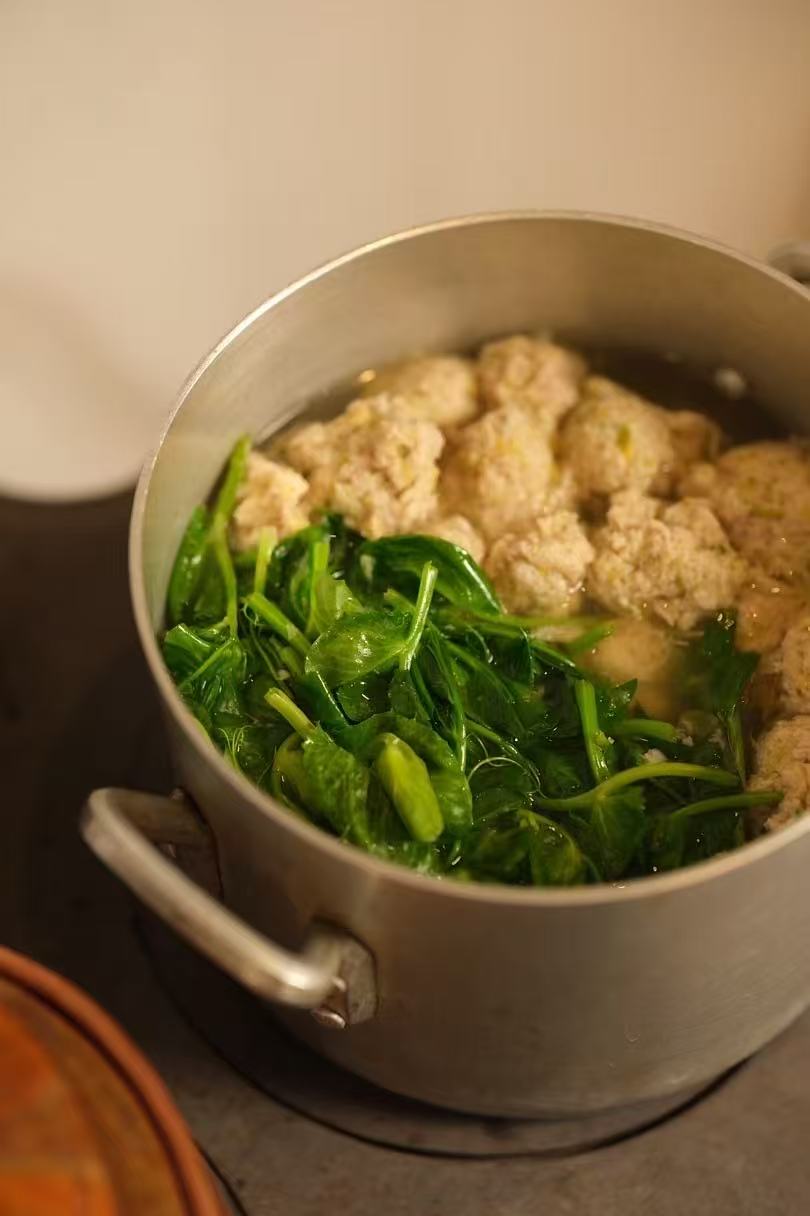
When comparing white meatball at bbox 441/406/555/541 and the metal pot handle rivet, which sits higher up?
the metal pot handle rivet

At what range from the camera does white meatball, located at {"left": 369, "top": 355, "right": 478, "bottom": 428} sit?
3.72 feet

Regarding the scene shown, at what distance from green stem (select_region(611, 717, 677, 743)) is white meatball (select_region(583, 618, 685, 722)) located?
4cm

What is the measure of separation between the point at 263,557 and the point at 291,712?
171 mm

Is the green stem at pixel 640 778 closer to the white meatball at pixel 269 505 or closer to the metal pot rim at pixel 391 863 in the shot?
the metal pot rim at pixel 391 863

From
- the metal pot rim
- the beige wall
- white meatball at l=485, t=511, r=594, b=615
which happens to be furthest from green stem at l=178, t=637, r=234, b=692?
the beige wall

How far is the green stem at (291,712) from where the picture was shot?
90 centimetres

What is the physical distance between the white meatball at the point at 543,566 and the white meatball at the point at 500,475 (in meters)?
0.03

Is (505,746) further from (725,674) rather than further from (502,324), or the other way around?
(502,324)

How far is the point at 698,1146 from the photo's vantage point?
0.96 metres

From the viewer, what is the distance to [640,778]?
885 millimetres

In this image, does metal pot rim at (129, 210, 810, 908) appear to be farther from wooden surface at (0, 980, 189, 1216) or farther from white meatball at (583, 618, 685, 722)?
white meatball at (583, 618, 685, 722)

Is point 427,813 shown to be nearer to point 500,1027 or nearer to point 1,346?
point 500,1027

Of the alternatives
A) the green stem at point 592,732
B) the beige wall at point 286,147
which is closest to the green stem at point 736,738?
the green stem at point 592,732

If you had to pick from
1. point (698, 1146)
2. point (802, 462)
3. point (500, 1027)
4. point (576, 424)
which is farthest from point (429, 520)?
point (698, 1146)
